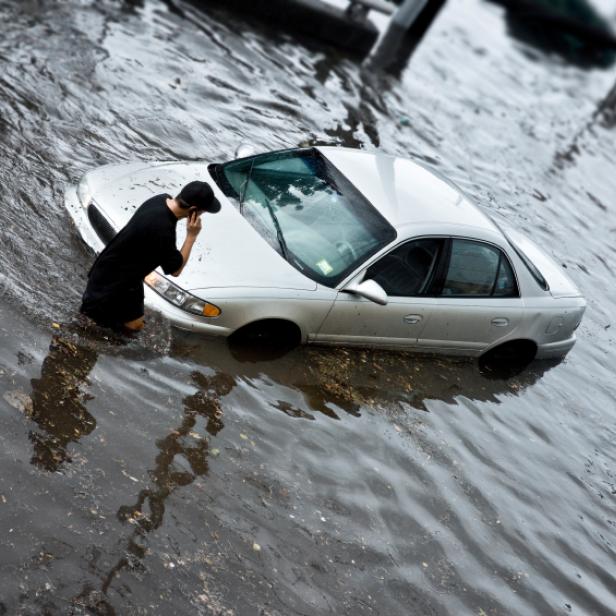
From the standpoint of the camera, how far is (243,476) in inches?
234

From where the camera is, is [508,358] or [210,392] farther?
[508,358]

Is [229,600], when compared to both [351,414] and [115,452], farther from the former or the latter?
[351,414]

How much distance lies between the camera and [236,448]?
620 centimetres

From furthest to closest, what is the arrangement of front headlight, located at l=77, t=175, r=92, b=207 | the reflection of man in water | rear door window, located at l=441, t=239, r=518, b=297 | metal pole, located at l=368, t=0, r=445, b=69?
metal pole, located at l=368, t=0, r=445, b=69 < rear door window, located at l=441, t=239, r=518, b=297 < front headlight, located at l=77, t=175, r=92, b=207 < the reflection of man in water

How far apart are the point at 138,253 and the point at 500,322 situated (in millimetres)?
3831

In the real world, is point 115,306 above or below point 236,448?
above

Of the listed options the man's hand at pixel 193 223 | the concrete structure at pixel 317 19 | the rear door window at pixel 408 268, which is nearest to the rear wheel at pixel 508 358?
the rear door window at pixel 408 268

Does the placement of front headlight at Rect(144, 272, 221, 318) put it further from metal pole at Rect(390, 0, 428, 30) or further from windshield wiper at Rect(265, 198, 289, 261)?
metal pole at Rect(390, 0, 428, 30)

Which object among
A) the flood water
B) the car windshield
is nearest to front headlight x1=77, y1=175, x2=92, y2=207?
the flood water

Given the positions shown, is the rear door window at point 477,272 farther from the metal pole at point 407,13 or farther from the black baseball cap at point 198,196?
the metal pole at point 407,13

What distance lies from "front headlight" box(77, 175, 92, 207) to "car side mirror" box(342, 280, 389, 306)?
2360 millimetres

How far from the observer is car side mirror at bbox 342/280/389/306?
23.1ft

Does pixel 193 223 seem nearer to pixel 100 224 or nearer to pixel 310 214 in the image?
pixel 100 224

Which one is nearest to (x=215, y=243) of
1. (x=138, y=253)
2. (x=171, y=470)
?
(x=138, y=253)
